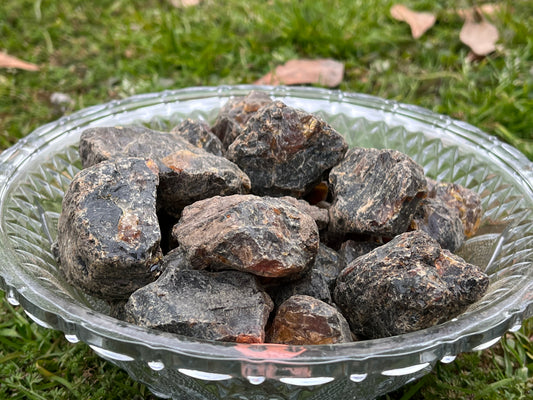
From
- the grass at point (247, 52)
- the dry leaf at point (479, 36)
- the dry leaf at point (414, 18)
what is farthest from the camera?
the dry leaf at point (414, 18)

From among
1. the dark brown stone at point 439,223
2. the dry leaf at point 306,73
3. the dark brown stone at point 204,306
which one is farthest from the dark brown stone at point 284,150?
the dry leaf at point 306,73

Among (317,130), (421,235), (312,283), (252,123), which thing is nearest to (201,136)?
(252,123)

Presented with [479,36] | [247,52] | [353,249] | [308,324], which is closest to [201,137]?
[353,249]

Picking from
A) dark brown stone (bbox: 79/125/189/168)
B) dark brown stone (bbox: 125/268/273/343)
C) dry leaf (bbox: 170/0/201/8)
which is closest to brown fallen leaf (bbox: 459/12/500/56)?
dry leaf (bbox: 170/0/201/8)

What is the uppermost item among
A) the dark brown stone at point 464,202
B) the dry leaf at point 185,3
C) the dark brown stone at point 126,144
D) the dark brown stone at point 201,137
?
the dark brown stone at point 126,144

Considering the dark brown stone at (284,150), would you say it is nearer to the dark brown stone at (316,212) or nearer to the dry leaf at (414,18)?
the dark brown stone at (316,212)

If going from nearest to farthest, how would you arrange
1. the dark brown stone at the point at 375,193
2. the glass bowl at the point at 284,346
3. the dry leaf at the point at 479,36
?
1. the glass bowl at the point at 284,346
2. the dark brown stone at the point at 375,193
3. the dry leaf at the point at 479,36

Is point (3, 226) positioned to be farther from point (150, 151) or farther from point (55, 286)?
point (150, 151)
